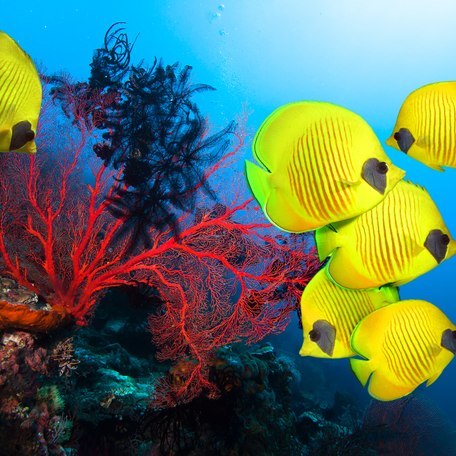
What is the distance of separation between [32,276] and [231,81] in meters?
109

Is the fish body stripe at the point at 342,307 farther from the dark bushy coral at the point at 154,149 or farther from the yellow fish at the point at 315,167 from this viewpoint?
the dark bushy coral at the point at 154,149

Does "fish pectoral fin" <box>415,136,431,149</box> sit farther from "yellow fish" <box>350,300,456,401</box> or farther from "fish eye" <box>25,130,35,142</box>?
"fish eye" <box>25,130,35,142</box>

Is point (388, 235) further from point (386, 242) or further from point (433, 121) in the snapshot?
point (433, 121)

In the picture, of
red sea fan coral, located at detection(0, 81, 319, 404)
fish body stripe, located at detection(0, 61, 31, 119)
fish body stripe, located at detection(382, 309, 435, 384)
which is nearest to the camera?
fish body stripe, located at detection(0, 61, 31, 119)

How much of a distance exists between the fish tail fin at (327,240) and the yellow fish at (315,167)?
6.6 inches

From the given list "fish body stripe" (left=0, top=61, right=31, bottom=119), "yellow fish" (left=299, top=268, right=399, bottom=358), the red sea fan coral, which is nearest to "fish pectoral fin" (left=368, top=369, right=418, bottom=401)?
"yellow fish" (left=299, top=268, right=399, bottom=358)

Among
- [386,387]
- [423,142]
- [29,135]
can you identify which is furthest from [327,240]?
[29,135]

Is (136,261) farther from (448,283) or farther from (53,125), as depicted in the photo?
(448,283)

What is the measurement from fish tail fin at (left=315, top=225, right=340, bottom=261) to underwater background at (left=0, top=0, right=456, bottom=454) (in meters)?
49.0

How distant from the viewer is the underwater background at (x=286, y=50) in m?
70.4

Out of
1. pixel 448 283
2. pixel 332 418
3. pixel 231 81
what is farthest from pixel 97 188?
pixel 231 81

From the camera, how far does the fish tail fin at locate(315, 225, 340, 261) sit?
119cm

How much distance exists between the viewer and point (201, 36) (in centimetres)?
10088

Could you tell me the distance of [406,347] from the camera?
1.47 meters
